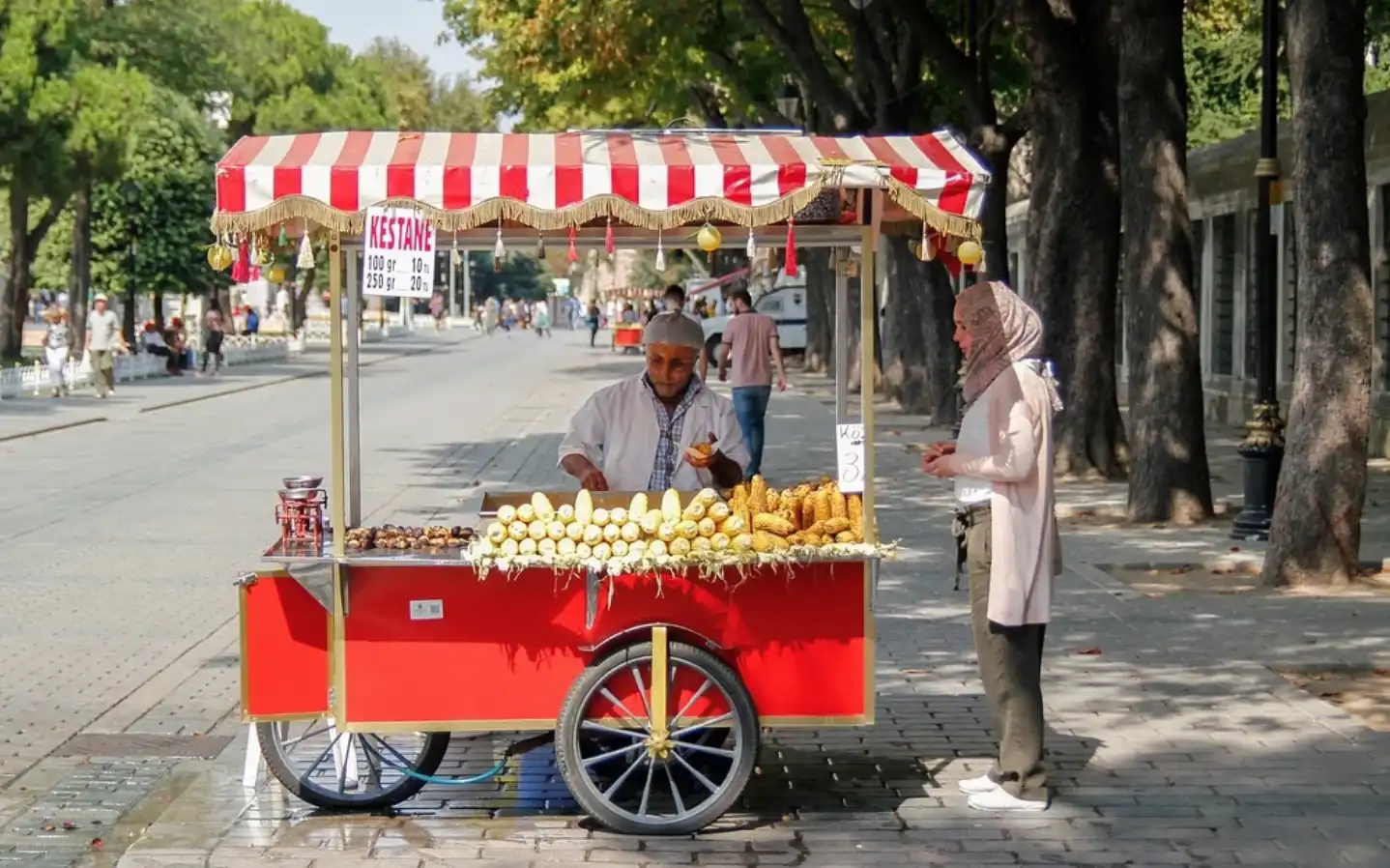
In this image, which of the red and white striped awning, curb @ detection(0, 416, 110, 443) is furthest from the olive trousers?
curb @ detection(0, 416, 110, 443)

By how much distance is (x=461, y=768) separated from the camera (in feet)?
25.3

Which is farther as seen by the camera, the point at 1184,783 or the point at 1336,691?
the point at 1336,691

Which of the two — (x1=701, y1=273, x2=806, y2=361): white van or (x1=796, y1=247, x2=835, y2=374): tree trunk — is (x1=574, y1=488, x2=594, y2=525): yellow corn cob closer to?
(x1=796, y1=247, x2=835, y2=374): tree trunk

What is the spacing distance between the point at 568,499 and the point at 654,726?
1.15m

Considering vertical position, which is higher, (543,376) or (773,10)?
(773,10)

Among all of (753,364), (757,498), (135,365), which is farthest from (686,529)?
(135,365)

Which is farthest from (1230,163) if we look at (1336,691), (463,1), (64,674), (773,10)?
(64,674)

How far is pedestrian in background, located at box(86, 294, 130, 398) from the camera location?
3400cm

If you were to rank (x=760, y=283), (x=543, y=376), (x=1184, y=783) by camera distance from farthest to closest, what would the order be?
1. (x=760, y=283)
2. (x=543, y=376)
3. (x=1184, y=783)

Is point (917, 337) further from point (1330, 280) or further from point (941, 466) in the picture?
point (941, 466)

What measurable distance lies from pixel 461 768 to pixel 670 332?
194 centimetres

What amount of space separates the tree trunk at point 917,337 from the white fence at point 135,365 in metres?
15.2

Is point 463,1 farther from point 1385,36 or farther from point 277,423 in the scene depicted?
point 1385,36

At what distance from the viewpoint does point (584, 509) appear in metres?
6.66
